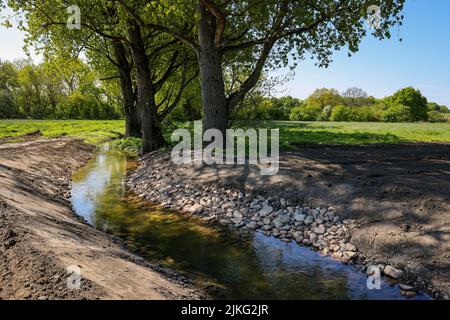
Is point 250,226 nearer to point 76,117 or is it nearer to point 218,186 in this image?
point 218,186

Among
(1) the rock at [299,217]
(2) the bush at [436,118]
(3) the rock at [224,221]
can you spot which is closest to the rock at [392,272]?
(1) the rock at [299,217]

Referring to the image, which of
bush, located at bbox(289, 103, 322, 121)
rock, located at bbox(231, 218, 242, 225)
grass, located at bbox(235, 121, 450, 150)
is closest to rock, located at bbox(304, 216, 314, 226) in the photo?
rock, located at bbox(231, 218, 242, 225)

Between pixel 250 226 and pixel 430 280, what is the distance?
4.94 m

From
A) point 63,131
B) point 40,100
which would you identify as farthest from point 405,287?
point 40,100

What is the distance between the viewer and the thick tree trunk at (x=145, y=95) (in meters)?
22.9

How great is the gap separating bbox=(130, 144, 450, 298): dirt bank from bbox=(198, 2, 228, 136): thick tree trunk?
3.64 metres

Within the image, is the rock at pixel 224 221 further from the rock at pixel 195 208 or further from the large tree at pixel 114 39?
the large tree at pixel 114 39

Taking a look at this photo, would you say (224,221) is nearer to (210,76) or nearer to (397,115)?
(210,76)

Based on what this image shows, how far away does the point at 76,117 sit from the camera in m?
82.1

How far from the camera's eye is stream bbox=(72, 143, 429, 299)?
7.11 m

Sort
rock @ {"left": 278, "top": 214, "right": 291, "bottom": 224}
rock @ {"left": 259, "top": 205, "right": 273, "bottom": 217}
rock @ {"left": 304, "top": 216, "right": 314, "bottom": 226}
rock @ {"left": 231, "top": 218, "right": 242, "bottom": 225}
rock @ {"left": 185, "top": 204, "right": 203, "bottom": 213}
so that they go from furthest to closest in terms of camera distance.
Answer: rock @ {"left": 185, "top": 204, "right": 203, "bottom": 213}, rock @ {"left": 259, "top": 205, "right": 273, "bottom": 217}, rock @ {"left": 231, "top": 218, "right": 242, "bottom": 225}, rock @ {"left": 278, "top": 214, "right": 291, "bottom": 224}, rock @ {"left": 304, "top": 216, "right": 314, "bottom": 226}

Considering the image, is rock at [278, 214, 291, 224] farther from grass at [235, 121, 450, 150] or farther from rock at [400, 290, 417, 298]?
grass at [235, 121, 450, 150]

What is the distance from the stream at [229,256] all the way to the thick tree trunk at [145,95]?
10879 mm
